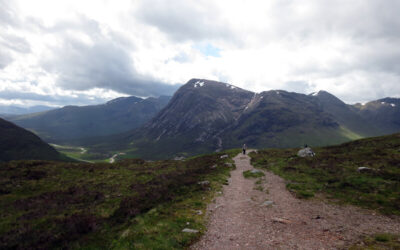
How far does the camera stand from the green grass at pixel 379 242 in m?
9.55

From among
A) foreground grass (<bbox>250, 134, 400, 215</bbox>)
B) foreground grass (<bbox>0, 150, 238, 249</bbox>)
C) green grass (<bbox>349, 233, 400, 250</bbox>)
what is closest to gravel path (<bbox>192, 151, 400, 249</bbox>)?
green grass (<bbox>349, 233, 400, 250</bbox>)

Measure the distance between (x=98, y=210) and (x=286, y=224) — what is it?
692 inches

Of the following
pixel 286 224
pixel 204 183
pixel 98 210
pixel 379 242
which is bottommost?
pixel 98 210

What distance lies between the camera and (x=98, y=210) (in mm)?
19203

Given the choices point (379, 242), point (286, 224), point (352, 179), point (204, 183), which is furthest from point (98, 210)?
point (352, 179)

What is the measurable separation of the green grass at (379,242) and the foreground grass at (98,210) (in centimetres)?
895

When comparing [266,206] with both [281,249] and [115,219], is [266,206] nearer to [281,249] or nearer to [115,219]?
[281,249]

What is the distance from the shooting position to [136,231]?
41.3ft

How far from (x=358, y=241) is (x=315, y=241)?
2201 millimetres

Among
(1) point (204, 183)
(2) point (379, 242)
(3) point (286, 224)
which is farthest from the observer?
(1) point (204, 183)

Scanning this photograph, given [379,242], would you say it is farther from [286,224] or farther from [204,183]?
[204,183]

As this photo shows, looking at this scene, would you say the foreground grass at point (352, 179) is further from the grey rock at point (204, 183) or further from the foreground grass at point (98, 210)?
the foreground grass at point (98, 210)

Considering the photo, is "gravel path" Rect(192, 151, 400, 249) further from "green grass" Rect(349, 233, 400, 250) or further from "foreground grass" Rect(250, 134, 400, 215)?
"foreground grass" Rect(250, 134, 400, 215)

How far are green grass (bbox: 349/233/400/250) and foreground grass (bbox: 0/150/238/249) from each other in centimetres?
895
